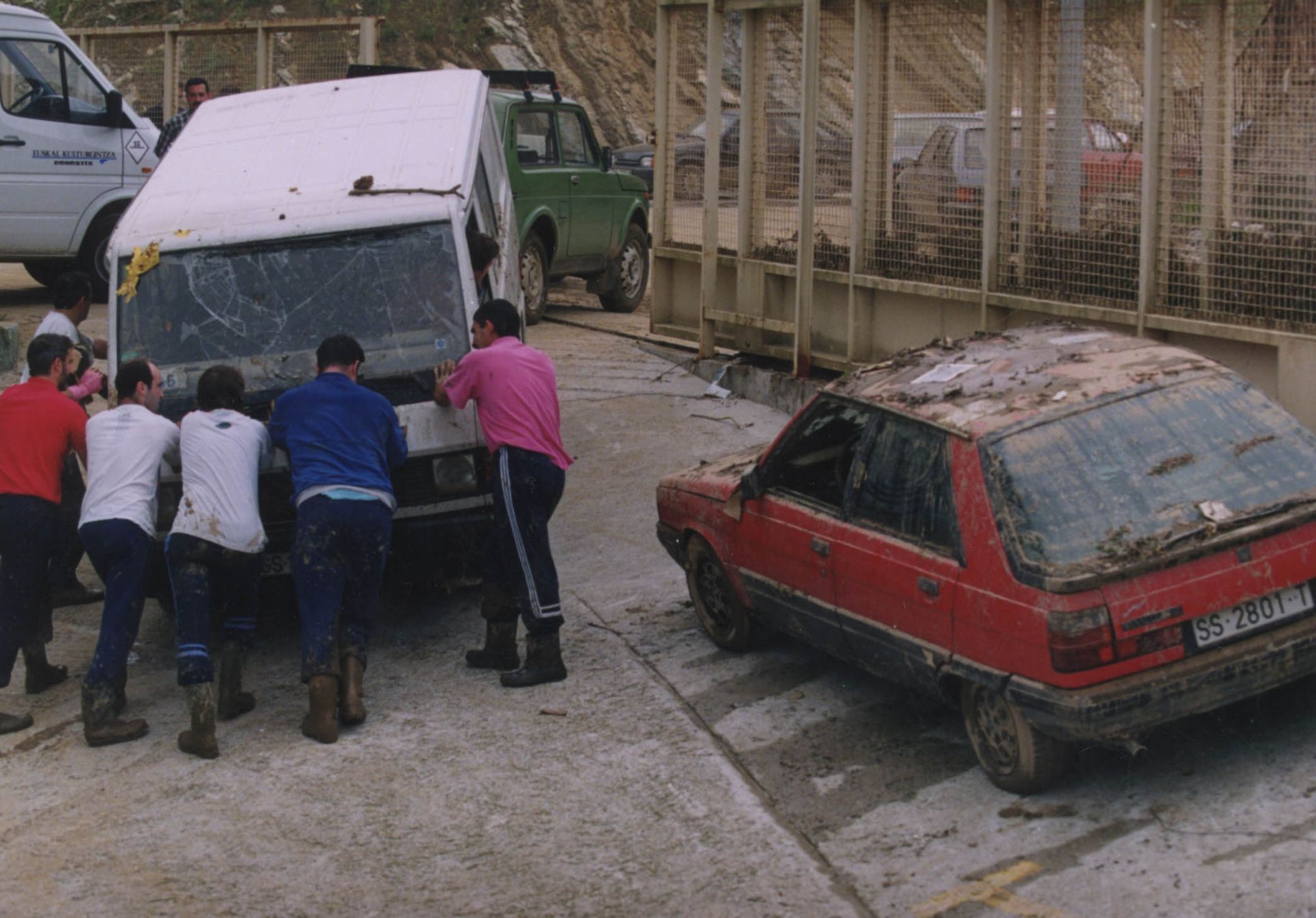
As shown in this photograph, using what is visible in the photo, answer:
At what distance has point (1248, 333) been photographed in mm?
8398

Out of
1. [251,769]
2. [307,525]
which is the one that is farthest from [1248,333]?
[251,769]

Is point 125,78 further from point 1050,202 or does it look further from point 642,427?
point 1050,202

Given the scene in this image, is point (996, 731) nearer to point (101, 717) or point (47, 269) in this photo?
point (101, 717)

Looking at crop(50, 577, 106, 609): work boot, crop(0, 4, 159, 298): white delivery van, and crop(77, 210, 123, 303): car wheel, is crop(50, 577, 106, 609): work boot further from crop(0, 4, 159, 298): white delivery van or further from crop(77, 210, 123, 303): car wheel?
crop(77, 210, 123, 303): car wheel

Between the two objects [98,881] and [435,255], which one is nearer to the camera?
[98,881]

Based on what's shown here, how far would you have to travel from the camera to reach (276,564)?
24.6 ft

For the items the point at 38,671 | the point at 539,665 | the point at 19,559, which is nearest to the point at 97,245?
the point at 38,671

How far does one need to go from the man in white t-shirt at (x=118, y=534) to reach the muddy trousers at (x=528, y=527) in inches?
57.9

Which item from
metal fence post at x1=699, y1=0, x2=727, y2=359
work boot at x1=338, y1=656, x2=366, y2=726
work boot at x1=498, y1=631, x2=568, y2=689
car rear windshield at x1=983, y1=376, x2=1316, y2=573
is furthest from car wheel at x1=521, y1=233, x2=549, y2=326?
car rear windshield at x1=983, y1=376, x2=1316, y2=573

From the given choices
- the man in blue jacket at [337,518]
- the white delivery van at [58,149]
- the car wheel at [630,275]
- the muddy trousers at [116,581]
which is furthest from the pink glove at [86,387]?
the car wheel at [630,275]

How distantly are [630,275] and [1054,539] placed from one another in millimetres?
11794

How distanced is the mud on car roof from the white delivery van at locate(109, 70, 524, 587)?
205cm

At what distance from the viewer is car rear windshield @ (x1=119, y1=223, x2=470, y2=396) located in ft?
25.6

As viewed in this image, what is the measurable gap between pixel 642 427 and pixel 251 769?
5730mm
